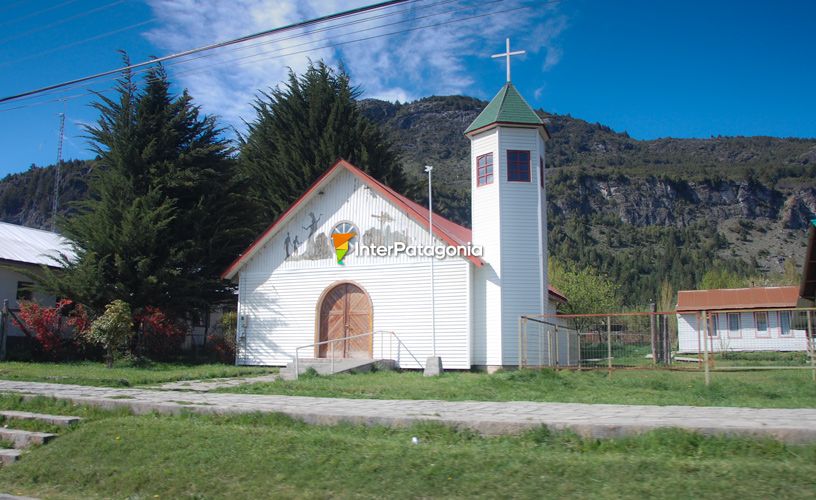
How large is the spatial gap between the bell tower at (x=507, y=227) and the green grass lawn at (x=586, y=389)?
4504mm

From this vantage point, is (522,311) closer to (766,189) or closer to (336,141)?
(336,141)

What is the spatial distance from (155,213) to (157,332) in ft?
14.4

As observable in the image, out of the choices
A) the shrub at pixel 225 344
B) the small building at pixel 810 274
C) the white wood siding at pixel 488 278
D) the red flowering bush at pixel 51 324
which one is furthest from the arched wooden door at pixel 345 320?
the small building at pixel 810 274

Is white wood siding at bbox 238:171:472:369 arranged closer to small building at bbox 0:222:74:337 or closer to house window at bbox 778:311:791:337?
small building at bbox 0:222:74:337

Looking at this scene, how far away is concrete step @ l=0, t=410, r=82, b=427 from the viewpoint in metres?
9.98

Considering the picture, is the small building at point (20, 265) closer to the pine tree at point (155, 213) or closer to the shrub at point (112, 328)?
the pine tree at point (155, 213)

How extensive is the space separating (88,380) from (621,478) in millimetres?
12868

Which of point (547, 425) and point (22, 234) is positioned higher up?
point (22, 234)

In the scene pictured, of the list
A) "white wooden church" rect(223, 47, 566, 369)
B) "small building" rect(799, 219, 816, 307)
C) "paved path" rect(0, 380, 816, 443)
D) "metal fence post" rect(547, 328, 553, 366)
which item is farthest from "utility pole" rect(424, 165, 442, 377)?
"small building" rect(799, 219, 816, 307)

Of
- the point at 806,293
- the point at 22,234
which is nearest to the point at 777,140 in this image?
the point at 806,293

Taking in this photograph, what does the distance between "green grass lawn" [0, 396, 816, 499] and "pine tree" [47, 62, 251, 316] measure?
1557 centimetres

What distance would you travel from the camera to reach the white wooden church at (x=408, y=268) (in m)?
20.5

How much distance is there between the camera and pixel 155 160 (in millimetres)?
25562

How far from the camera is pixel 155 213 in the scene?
23797 millimetres
